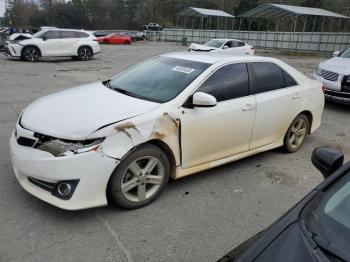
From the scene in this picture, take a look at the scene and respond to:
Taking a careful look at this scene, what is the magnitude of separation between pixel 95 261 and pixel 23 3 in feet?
259

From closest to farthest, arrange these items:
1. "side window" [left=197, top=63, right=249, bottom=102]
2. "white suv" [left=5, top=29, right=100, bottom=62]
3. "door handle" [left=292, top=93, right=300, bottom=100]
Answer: "side window" [left=197, top=63, right=249, bottom=102], "door handle" [left=292, top=93, right=300, bottom=100], "white suv" [left=5, top=29, right=100, bottom=62]

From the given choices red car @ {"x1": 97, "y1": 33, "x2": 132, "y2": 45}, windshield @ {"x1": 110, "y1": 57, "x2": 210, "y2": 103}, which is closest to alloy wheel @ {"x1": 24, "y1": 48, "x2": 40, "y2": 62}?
windshield @ {"x1": 110, "y1": 57, "x2": 210, "y2": 103}

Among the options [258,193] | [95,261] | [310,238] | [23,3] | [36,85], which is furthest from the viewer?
[23,3]

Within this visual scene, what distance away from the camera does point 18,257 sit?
2891 millimetres

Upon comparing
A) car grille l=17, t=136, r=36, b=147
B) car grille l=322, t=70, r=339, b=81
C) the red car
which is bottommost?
the red car

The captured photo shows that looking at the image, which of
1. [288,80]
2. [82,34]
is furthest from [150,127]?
[82,34]

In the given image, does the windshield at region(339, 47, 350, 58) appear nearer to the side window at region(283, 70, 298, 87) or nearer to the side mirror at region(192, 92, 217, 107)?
the side window at region(283, 70, 298, 87)

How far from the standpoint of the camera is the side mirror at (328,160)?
2.40 meters

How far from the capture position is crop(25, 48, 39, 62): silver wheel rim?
17391 mm

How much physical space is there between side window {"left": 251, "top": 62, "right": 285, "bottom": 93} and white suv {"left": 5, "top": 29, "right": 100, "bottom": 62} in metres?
15.0

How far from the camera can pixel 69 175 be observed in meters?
3.18

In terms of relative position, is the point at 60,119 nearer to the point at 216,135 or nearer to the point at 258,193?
the point at 216,135

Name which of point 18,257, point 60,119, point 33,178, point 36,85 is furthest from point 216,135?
point 36,85

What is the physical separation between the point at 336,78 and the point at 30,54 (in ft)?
46.5
